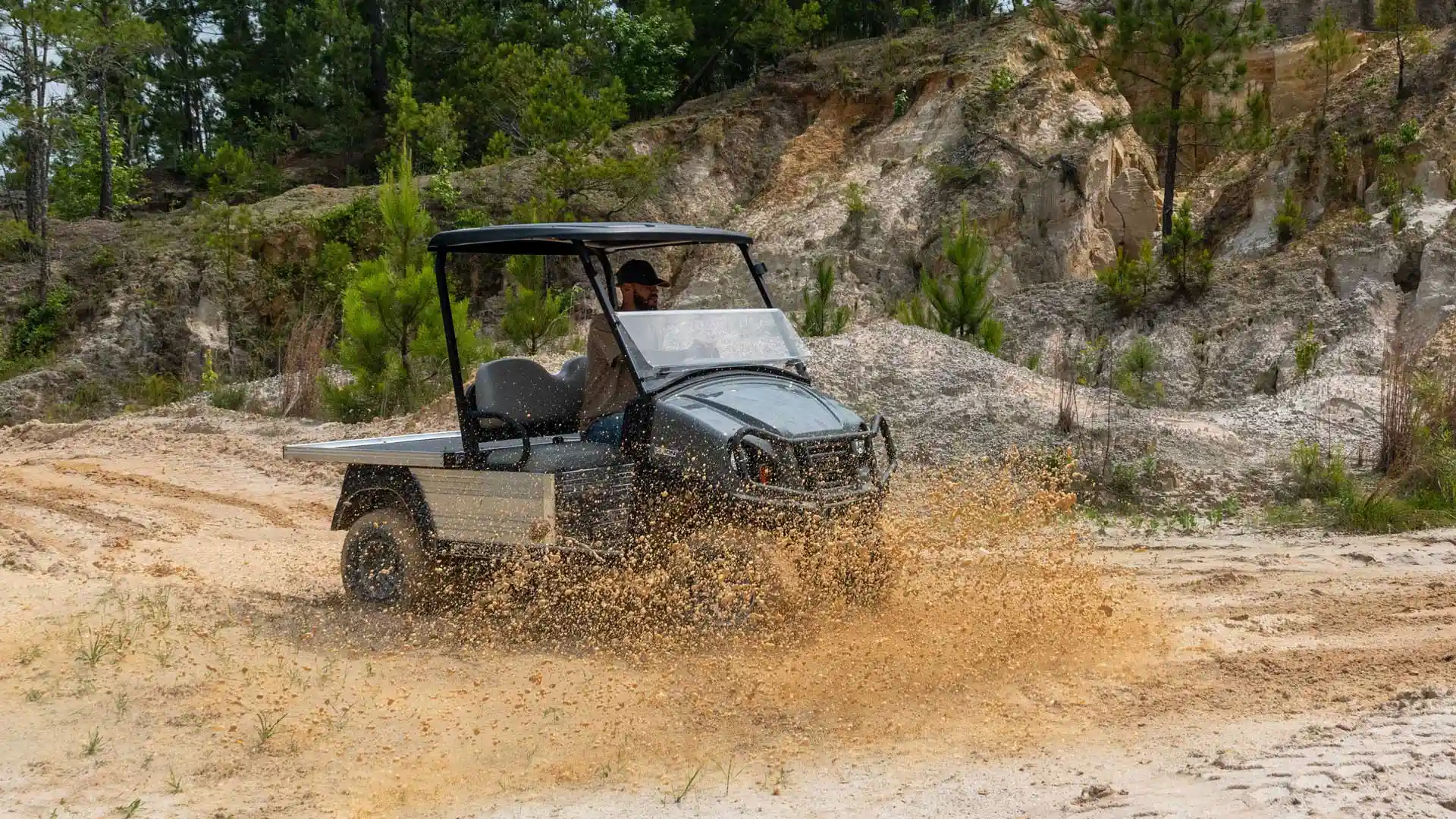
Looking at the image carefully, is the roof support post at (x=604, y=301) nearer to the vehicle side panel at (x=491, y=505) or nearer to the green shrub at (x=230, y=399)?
the vehicle side panel at (x=491, y=505)

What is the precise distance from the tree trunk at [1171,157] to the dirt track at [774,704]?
1424 centimetres

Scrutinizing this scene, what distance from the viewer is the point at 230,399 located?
16859 millimetres

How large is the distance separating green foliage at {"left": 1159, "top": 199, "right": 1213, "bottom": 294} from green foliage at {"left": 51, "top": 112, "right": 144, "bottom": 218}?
82.2ft

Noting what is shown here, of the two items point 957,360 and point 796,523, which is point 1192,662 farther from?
point 957,360

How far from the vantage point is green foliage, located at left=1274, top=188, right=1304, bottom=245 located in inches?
805

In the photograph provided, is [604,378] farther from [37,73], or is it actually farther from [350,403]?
[37,73]

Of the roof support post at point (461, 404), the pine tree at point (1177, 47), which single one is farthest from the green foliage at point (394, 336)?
the pine tree at point (1177, 47)

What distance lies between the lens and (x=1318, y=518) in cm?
896

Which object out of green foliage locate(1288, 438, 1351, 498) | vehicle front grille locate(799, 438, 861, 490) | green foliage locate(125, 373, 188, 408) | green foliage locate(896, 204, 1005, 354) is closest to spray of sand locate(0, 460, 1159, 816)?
vehicle front grille locate(799, 438, 861, 490)

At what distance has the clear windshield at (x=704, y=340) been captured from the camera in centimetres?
604

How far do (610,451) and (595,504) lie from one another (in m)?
0.29

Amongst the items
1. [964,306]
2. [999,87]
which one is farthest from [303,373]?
[999,87]

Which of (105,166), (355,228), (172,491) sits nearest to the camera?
(172,491)

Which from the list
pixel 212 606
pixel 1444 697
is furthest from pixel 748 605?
pixel 212 606
